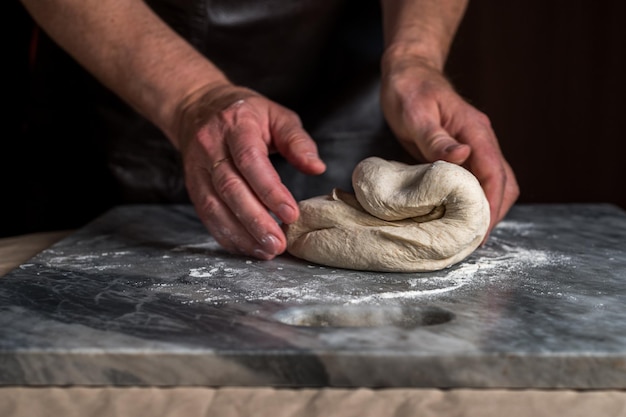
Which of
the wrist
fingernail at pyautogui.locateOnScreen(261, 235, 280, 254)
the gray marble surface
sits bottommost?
the gray marble surface

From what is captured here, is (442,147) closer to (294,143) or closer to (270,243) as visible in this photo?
(294,143)

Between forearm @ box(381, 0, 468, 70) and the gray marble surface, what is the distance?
0.51 m

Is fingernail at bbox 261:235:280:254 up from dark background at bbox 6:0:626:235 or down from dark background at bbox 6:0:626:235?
down

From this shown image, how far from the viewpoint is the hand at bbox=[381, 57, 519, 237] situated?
1619 mm

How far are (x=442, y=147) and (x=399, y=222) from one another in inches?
7.6

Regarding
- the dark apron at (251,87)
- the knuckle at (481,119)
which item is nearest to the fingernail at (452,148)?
the knuckle at (481,119)

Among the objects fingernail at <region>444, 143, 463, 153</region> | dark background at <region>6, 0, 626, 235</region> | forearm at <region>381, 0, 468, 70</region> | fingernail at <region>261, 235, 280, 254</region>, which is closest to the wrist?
forearm at <region>381, 0, 468, 70</region>

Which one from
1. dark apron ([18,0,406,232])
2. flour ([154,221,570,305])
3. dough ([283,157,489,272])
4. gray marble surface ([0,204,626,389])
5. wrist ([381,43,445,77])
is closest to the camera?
gray marble surface ([0,204,626,389])

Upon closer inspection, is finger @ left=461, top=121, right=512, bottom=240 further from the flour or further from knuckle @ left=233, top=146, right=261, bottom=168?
knuckle @ left=233, top=146, right=261, bottom=168

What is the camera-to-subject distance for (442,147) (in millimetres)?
1603

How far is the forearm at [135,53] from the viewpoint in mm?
1789

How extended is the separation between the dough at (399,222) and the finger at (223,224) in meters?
0.07

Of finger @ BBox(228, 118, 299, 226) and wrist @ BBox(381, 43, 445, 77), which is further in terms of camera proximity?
wrist @ BBox(381, 43, 445, 77)

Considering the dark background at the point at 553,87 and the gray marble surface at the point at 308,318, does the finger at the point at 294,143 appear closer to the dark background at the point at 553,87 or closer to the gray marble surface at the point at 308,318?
the gray marble surface at the point at 308,318
